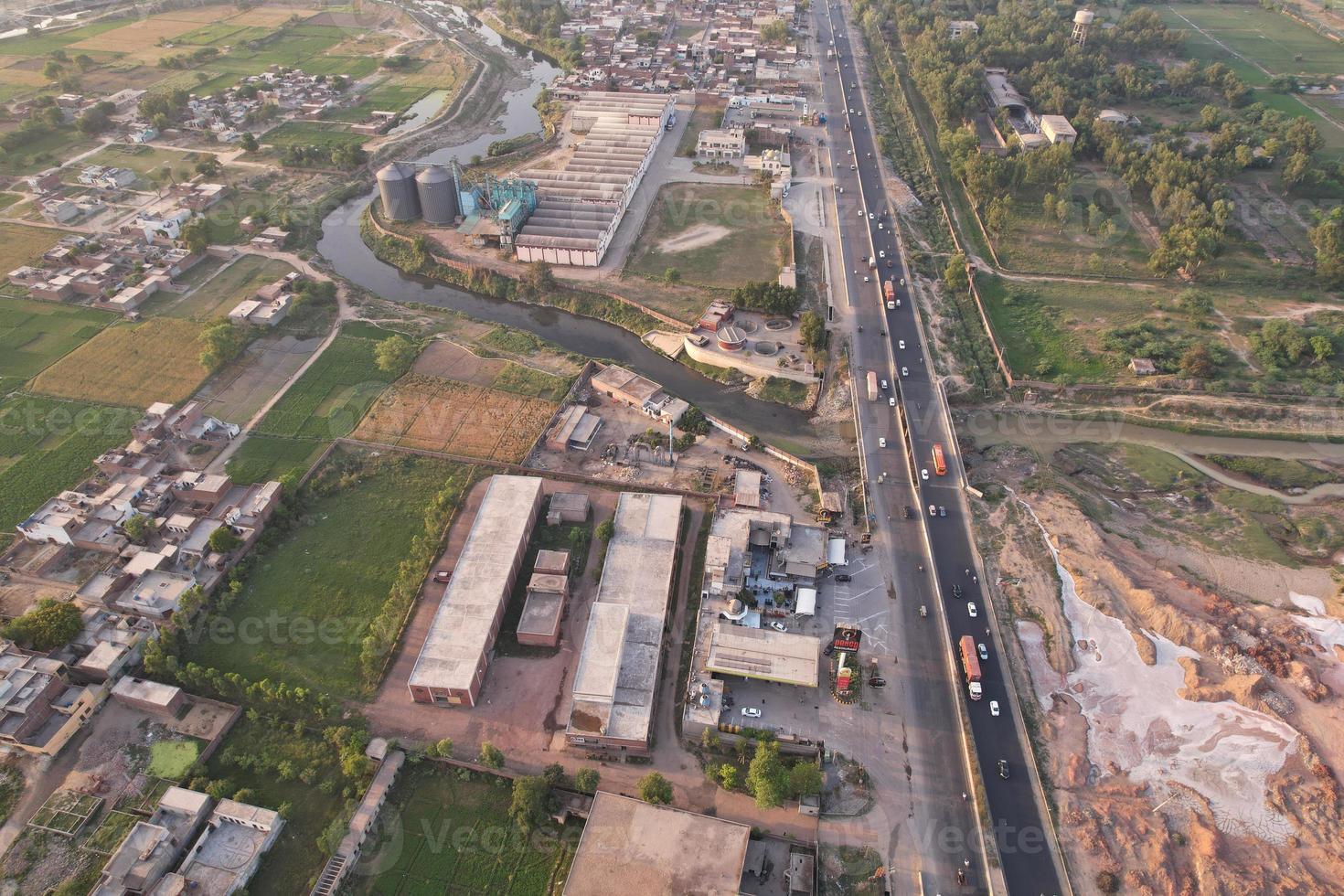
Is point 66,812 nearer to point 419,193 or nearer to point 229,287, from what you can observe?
point 229,287

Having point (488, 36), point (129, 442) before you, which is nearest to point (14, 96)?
point (488, 36)

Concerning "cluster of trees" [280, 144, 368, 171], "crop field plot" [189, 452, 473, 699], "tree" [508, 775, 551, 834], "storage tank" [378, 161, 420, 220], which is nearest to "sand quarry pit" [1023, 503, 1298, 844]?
"tree" [508, 775, 551, 834]

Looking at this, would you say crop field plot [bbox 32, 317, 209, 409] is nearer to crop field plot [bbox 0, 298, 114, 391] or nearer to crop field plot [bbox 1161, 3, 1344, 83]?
crop field plot [bbox 0, 298, 114, 391]

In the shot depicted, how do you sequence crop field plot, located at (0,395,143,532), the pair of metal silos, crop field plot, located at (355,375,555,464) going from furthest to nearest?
1. the pair of metal silos
2. crop field plot, located at (355,375,555,464)
3. crop field plot, located at (0,395,143,532)

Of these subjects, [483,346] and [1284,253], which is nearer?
[483,346]

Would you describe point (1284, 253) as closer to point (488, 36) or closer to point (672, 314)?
point (672, 314)
